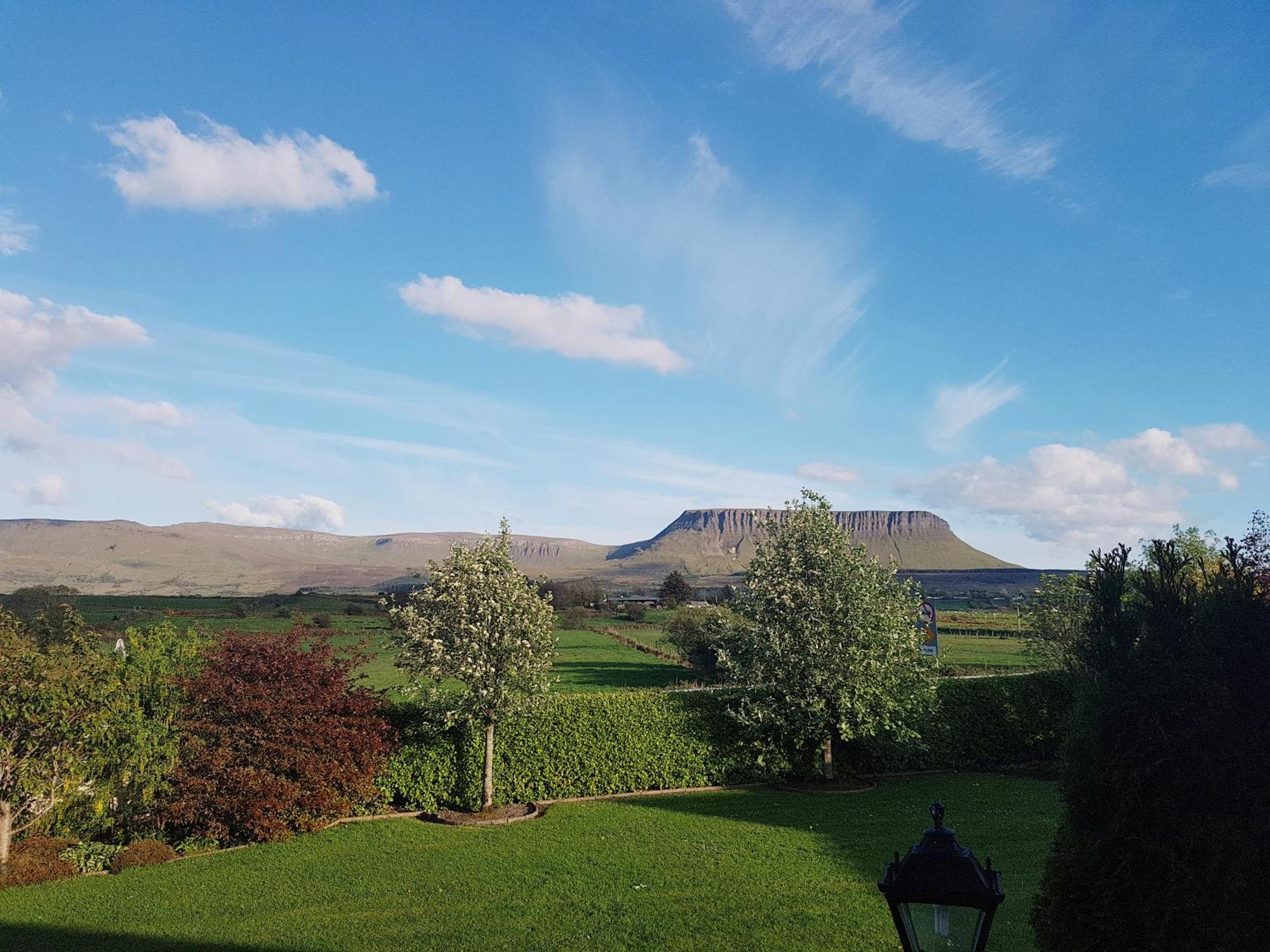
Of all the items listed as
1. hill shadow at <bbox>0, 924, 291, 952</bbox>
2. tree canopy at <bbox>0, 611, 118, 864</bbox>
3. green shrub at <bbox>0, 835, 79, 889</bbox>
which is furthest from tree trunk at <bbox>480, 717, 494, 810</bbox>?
hill shadow at <bbox>0, 924, 291, 952</bbox>

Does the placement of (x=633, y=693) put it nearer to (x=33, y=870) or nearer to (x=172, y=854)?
(x=172, y=854)

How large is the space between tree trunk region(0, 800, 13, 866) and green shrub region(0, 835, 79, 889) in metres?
0.18

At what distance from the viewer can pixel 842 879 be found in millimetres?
12766

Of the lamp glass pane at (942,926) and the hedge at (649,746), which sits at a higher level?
the lamp glass pane at (942,926)

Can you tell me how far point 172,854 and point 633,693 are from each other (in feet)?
35.2

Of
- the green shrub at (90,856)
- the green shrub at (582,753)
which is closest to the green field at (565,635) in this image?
the green shrub at (582,753)

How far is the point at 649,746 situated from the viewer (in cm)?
2042

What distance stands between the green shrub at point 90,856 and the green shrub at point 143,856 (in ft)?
0.67

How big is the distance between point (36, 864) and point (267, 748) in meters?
4.01

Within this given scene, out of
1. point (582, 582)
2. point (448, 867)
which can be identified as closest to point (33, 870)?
point (448, 867)

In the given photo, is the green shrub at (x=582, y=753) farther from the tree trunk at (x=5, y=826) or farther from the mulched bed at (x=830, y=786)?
the tree trunk at (x=5, y=826)

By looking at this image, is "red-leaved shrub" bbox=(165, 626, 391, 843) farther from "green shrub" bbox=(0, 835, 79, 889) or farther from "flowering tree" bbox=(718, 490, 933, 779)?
"flowering tree" bbox=(718, 490, 933, 779)

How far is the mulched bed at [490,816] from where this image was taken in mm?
17359

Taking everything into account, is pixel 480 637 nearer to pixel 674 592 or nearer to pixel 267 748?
pixel 267 748
